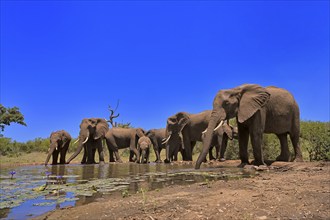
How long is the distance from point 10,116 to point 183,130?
66.0 feet

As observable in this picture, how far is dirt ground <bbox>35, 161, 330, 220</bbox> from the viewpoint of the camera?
4.02m

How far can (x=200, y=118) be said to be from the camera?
61.3 ft

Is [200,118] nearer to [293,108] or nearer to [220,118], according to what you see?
[293,108]

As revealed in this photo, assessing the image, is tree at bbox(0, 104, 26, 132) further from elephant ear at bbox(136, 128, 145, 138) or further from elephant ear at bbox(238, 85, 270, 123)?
elephant ear at bbox(238, 85, 270, 123)

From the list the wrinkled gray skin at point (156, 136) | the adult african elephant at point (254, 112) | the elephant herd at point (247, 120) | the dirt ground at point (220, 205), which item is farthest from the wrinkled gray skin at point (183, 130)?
the dirt ground at point (220, 205)

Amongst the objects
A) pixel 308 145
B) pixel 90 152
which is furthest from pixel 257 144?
pixel 90 152

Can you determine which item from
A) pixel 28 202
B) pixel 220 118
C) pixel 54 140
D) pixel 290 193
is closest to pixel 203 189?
pixel 290 193

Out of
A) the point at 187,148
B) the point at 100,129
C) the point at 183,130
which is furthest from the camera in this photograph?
the point at 100,129

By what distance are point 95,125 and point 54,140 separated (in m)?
2.67

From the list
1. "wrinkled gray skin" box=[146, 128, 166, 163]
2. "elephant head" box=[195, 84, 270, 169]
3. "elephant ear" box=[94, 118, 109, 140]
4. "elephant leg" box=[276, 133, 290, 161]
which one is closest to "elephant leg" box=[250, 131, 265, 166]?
"elephant head" box=[195, 84, 270, 169]

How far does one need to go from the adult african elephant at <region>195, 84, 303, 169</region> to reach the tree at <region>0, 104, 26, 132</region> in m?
26.3

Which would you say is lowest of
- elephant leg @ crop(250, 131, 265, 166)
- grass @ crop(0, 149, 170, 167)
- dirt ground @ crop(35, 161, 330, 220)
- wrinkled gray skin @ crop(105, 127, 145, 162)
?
dirt ground @ crop(35, 161, 330, 220)

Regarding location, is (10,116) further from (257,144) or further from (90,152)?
(257,144)

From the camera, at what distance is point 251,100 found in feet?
35.3
